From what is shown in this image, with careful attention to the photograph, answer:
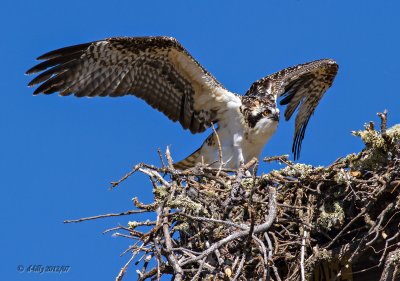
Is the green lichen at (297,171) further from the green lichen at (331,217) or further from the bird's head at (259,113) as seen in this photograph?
the bird's head at (259,113)

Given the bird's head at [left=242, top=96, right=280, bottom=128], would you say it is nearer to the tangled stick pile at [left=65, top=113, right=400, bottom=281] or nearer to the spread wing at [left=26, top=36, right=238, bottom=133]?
the spread wing at [left=26, top=36, right=238, bottom=133]

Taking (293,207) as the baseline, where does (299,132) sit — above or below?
above

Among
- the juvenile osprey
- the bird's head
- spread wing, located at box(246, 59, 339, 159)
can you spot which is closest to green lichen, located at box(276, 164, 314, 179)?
the juvenile osprey

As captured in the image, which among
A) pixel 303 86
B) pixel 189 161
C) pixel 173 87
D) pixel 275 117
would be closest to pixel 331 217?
pixel 275 117

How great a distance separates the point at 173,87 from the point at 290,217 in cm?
296

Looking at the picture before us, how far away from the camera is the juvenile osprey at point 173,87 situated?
778cm

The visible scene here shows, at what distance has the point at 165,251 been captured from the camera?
4.96 meters

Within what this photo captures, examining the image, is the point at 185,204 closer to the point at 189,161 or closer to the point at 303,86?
the point at 189,161

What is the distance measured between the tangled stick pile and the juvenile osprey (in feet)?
5.88

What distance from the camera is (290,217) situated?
18.9 feet

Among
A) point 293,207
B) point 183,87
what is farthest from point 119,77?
point 293,207

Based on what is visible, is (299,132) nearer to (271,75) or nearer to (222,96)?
(271,75)

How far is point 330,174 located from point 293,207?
433mm

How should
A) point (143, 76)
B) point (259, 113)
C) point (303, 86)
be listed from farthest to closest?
point (303, 86)
point (143, 76)
point (259, 113)
